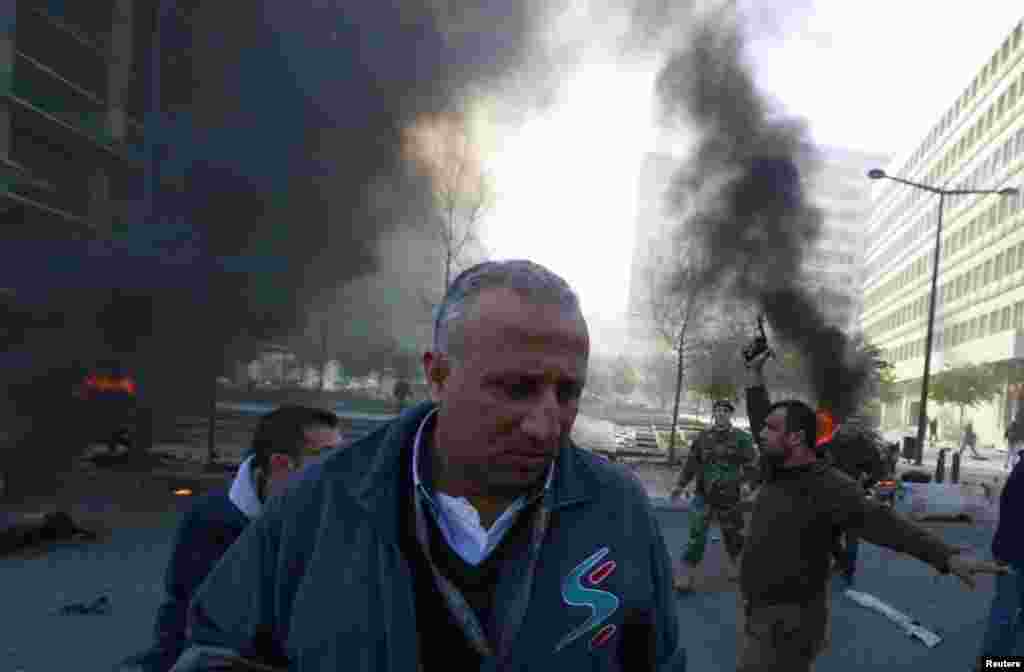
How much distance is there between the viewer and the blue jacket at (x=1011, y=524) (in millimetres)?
3783

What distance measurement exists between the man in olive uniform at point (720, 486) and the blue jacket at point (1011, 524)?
1983mm

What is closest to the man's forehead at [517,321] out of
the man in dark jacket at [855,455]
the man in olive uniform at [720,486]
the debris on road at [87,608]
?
the debris on road at [87,608]

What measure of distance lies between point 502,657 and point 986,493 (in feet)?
34.1

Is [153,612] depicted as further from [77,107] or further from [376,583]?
[77,107]

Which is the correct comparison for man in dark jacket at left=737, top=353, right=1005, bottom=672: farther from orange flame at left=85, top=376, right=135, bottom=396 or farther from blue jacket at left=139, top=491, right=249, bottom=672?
orange flame at left=85, top=376, right=135, bottom=396

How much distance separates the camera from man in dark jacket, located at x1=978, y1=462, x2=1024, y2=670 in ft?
12.0

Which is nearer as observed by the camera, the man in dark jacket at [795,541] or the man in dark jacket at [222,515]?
the man in dark jacket at [222,515]

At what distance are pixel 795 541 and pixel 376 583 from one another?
2.13 m

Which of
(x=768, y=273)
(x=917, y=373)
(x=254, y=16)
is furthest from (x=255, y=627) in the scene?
(x=917, y=373)

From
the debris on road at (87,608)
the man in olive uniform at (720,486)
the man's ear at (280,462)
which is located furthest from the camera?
the man in olive uniform at (720,486)

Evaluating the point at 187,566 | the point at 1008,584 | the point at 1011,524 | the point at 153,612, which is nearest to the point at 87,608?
the point at 153,612

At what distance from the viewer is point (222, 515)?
1848mm

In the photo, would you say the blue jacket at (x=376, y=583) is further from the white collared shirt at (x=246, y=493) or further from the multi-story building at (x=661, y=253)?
the multi-story building at (x=661, y=253)

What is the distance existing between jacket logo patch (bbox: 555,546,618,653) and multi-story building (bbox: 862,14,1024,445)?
33634mm
